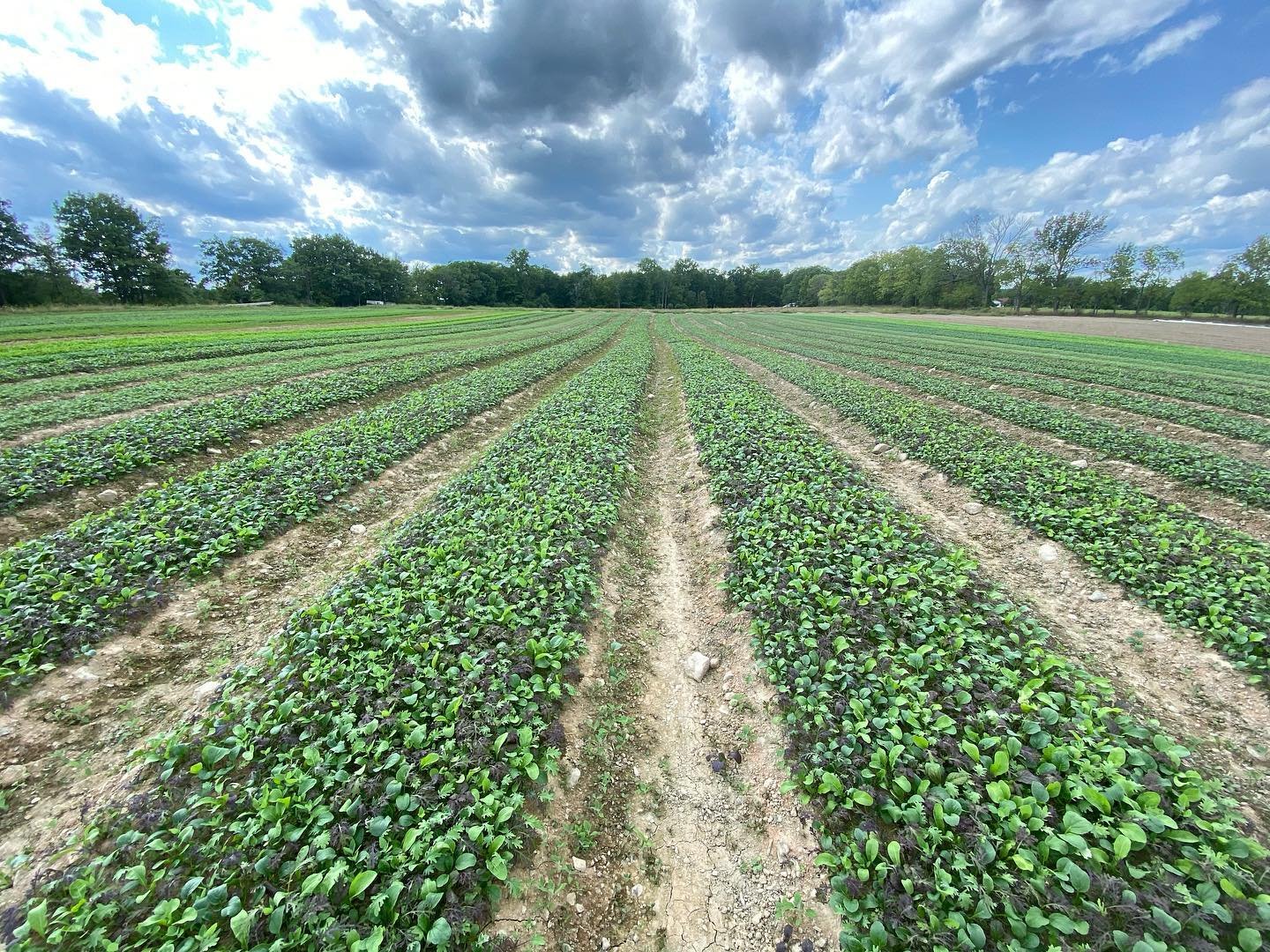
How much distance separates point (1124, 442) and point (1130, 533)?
6832 mm

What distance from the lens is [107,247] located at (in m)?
73.2

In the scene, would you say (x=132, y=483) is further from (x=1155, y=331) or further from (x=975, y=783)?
(x=1155, y=331)

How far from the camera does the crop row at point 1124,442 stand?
31.7 ft

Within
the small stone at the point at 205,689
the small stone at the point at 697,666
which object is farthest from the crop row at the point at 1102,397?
the small stone at the point at 205,689

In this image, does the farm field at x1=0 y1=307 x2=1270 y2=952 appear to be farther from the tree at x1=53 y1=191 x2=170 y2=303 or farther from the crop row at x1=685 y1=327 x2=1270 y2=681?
the tree at x1=53 y1=191 x2=170 y2=303

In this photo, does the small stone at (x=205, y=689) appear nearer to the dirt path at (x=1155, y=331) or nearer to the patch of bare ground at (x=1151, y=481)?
the patch of bare ground at (x=1151, y=481)

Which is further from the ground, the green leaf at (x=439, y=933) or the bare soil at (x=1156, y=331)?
the bare soil at (x=1156, y=331)

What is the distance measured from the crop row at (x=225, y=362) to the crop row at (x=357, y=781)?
62.1 feet

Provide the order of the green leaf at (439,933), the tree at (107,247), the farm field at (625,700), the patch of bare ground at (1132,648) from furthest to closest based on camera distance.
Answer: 1. the tree at (107,247)
2. the patch of bare ground at (1132,648)
3. the farm field at (625,700)
4. the green leaf at (439,933)

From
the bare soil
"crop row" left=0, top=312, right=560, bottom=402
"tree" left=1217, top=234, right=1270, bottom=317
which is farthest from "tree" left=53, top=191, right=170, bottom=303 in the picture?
"tree" left=1217, top=234, right=1270, bottom=317

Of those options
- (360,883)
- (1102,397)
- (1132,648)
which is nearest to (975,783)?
(1132,648)

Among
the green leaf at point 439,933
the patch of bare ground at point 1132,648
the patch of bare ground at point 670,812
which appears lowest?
the patch of bare ground at point 670,812

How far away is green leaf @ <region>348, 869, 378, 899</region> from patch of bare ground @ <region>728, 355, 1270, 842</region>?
6492 mm

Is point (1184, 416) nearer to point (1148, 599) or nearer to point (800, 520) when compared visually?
point (1148, 599)
